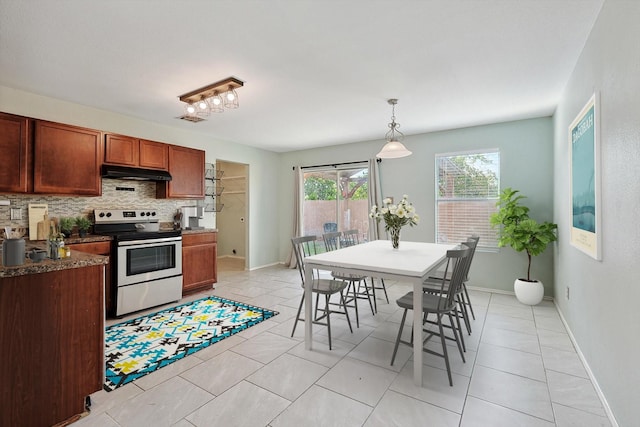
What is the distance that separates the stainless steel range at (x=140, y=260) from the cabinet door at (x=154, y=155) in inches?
26.5

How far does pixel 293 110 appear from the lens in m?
3.85

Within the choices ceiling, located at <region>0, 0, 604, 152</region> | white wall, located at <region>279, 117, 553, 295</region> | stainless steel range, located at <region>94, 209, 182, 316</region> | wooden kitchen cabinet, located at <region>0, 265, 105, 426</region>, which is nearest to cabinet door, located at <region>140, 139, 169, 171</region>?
ceiling, located at <region>0, 0, 604, 152</region>

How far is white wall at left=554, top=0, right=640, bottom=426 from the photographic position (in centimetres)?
146

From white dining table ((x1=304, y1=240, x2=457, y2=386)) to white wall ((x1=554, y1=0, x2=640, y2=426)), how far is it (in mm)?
1064

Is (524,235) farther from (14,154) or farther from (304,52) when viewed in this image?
(14,154)

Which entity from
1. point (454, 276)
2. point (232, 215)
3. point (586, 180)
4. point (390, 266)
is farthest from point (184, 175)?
point (586, 180)

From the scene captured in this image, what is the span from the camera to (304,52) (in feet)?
8.00

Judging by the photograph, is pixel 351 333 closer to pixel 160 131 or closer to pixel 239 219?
pixel 160 131

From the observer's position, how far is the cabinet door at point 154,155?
4023 millimetres

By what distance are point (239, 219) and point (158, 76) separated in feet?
16.6

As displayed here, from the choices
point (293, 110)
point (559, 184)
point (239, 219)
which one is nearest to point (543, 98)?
point (559, 184)

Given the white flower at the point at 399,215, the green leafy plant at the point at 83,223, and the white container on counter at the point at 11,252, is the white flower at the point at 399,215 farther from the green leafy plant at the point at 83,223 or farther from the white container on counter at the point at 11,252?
the green leafy plant at the point at 83,223

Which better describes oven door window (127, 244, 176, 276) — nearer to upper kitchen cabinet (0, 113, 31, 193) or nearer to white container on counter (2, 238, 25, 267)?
upper kitchen cabinet (0, 113, 31, 193)

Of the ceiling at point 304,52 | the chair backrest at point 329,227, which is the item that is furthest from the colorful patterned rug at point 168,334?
the chair backrest at point 329,227
